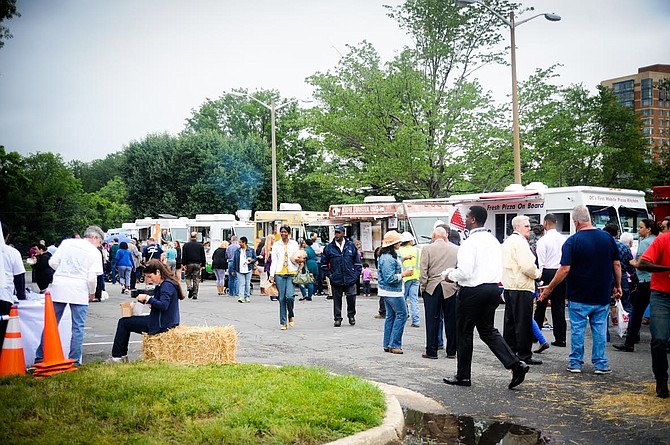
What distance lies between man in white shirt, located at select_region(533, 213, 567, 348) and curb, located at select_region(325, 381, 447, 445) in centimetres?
412

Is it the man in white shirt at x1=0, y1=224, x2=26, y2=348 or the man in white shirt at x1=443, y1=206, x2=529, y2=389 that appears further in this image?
the man in white shirt at x1=0, y1=224, x2=26, y2=348

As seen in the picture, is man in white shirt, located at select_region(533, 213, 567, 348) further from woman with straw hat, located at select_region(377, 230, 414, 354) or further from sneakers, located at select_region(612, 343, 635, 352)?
woman with straw hat, located at select_region(377, 230, 414, 354)

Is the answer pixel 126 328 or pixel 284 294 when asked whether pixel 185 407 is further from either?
pixel 284 294

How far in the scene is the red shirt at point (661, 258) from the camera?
721 cm

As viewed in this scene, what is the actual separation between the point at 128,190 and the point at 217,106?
2155 cm

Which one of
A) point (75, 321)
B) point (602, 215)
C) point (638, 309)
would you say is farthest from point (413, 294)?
point (602, 215)

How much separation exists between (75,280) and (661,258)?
7083 mm

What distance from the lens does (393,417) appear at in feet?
20.4

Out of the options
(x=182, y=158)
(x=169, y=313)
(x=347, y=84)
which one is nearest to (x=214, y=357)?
(x=169, y=313)

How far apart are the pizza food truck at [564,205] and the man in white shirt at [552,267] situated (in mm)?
6075

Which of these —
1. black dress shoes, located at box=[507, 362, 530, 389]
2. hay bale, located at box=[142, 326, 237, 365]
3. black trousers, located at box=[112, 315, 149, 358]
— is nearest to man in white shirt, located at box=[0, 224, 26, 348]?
black trousers, located at box=[112, 315, 149, 358]

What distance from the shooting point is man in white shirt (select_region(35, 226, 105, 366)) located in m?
8.59

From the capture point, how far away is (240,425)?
5629 millimetres

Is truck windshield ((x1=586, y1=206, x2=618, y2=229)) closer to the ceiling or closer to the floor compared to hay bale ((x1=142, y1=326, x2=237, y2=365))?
closer to the ceiling
